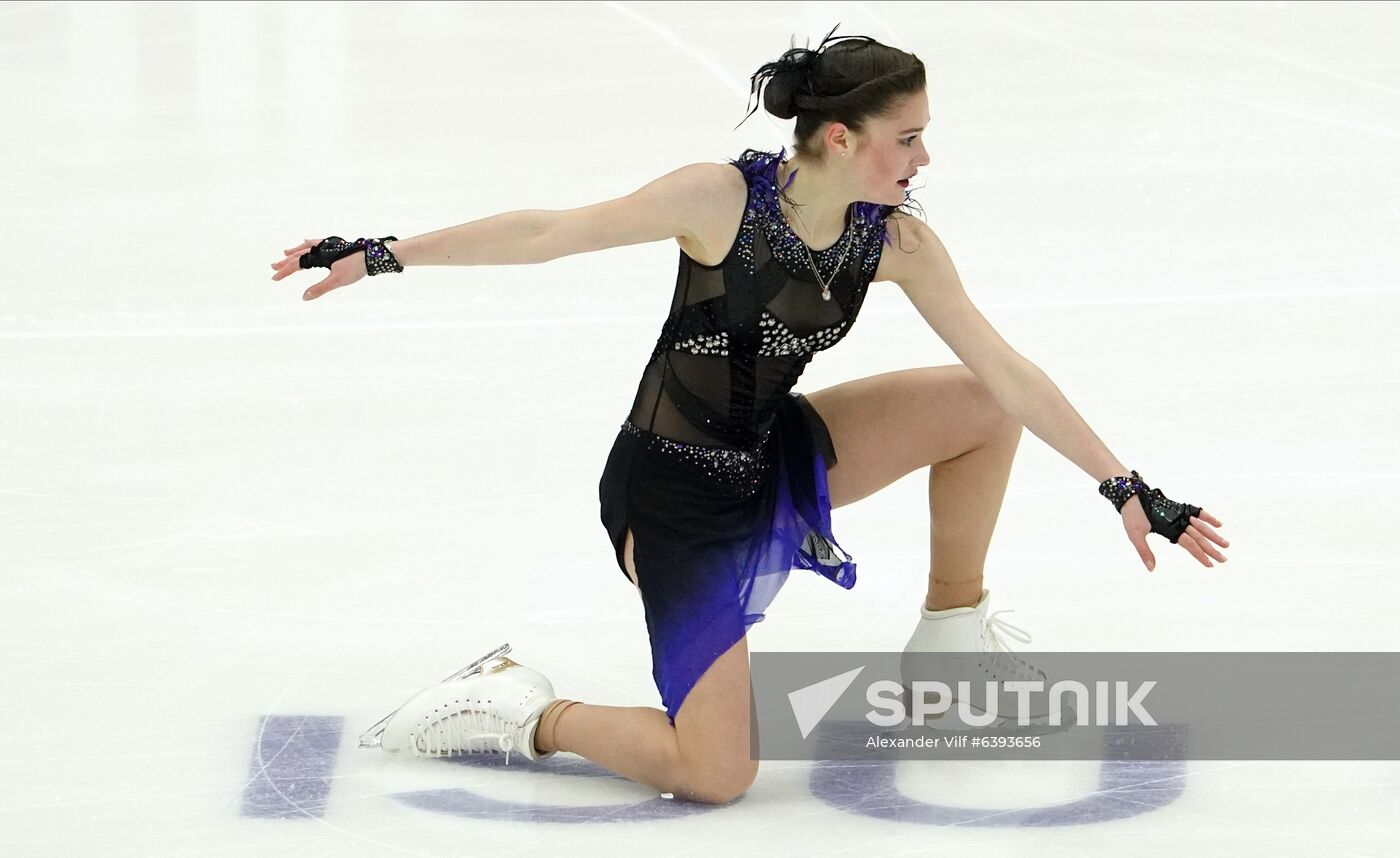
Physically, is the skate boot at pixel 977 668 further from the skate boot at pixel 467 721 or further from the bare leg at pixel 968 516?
the skate boot at pixel 467 721

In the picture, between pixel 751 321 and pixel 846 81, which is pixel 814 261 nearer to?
pixel 751 321

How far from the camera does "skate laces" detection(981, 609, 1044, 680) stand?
11.2ft

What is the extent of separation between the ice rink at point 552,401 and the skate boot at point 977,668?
0.56 ft

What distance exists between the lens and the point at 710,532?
10.7ft

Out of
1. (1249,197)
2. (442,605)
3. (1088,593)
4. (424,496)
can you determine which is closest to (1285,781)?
(1088,593)

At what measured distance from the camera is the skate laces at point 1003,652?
3428 mm

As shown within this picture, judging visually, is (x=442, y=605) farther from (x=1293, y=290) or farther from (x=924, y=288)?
(x=1293, y=290)

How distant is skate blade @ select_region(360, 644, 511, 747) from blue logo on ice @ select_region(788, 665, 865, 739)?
0.50 m

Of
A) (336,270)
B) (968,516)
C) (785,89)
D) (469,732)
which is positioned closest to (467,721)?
(469,732)

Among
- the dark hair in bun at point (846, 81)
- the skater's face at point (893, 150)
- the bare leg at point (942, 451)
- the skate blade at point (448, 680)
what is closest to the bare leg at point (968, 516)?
the bare leg at point (942, 451)

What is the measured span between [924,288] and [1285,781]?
0.96 metres

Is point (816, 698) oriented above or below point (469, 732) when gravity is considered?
above

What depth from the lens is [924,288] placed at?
10.8ft

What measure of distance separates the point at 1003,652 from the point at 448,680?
0.95m
